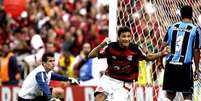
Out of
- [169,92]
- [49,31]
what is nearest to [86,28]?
[49,31]

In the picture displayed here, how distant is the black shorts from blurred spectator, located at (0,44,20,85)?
296 inches

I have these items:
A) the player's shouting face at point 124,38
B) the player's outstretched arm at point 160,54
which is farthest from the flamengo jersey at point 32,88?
the player's outstretched arm at point 160,54

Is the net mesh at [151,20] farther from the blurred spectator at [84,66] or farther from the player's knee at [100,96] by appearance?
the blurred spectator at [84,66]

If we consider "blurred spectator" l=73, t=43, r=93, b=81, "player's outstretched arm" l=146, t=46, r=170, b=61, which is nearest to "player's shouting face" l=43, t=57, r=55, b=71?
"player's outstretched arm" l=146, t=46, r=170, b=61

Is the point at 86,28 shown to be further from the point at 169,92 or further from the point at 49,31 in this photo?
the point at 169,92

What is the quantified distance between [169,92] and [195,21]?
5.27 ft

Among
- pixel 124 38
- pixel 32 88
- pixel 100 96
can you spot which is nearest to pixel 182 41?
pixel 124 38

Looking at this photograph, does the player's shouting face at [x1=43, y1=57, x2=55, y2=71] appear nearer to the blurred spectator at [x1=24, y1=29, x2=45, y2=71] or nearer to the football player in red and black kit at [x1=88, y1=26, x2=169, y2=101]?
the football player in red and black kit at [x1=88, y1=26, x2=169, y2=101]

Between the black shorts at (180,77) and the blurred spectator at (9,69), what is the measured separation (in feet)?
24.7

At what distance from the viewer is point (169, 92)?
12711 mm

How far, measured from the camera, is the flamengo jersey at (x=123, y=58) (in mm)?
12383

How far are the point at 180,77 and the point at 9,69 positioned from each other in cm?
789

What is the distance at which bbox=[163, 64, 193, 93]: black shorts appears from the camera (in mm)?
12422

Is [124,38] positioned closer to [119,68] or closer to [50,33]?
[119,68]
